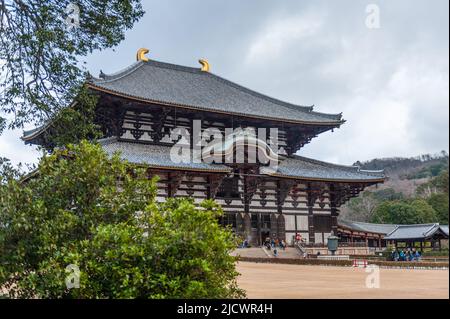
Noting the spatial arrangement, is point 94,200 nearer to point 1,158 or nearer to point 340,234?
point 1,158

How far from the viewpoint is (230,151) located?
2992 centimetres

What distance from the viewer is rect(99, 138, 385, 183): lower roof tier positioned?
90.7 ft

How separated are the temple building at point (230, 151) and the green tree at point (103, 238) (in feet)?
60.5

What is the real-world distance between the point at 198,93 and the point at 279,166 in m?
8.39

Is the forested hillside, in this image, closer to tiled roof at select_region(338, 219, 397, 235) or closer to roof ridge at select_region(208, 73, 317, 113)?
tiled roof at select_region(338, 219, 397, 235)

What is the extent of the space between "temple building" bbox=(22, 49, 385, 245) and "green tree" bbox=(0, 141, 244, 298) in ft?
60.5

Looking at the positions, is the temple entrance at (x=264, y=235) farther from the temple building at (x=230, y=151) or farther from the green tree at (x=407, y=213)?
the green tree at (x=407, y=213)

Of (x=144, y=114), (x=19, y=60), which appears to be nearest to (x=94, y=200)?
(x=19, y=60)

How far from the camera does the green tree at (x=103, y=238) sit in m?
6.59

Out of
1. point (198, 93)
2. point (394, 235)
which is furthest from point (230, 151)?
point (394, 235)

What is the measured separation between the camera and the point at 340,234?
132ft

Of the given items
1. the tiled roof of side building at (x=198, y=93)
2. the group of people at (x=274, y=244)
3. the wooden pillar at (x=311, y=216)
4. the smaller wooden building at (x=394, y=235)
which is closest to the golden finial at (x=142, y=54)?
the tiled roof of side building at (x=198, y=93)

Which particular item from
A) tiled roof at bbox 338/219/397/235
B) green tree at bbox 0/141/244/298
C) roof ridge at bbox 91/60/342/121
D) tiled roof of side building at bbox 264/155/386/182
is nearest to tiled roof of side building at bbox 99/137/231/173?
tiled roof of side building at bbox 264/155/386/182
